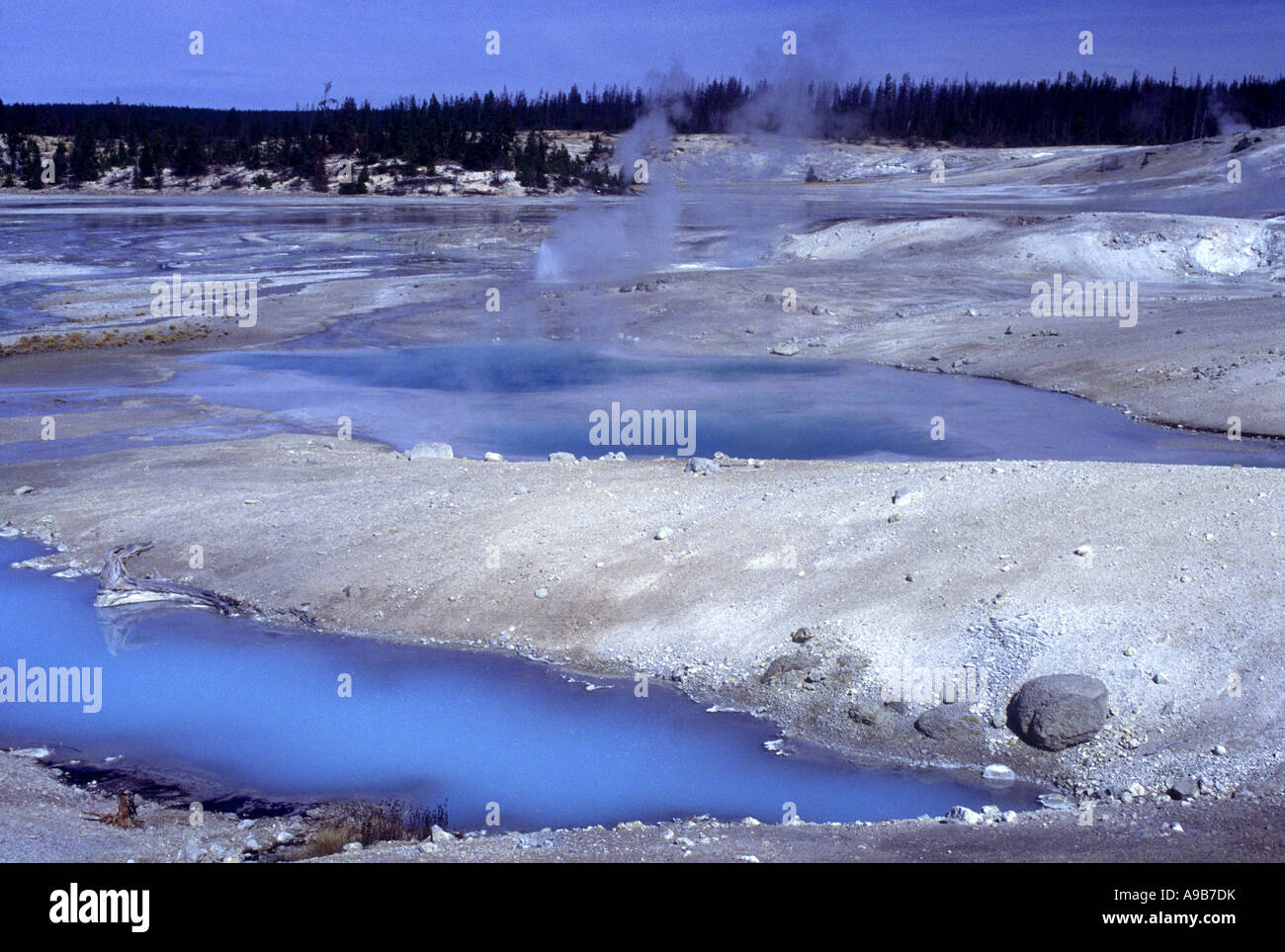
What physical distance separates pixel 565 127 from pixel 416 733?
97734mm

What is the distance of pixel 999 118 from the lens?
98.6m

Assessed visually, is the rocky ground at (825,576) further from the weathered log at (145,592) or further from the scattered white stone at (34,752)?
the scattered white stone at (34,752)

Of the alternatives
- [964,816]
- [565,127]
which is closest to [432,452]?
[964,816]

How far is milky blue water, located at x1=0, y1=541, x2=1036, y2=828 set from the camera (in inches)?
276

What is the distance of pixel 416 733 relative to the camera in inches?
314

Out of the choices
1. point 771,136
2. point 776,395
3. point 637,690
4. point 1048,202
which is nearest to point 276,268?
point 776,395

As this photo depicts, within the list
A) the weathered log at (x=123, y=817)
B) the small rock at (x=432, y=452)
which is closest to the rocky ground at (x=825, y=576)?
the small rock at (x=432, y=452)

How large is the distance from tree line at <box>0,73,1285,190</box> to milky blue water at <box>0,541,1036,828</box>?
60.1 m

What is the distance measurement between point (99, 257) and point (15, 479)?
3072cm

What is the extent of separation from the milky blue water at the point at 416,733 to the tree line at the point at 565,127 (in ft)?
197

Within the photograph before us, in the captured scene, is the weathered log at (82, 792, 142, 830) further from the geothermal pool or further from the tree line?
the tree line

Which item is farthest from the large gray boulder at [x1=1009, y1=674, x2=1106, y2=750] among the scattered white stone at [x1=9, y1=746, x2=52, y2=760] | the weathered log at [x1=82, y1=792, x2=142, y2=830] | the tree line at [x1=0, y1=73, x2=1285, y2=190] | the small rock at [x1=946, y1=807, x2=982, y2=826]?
the tree line at [x1=0, y1=73, x2=1285, y2=190]

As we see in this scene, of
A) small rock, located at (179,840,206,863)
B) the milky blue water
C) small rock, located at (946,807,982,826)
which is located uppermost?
small rock, located at (179,840,206,863)

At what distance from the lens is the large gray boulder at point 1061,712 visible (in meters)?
7.21
